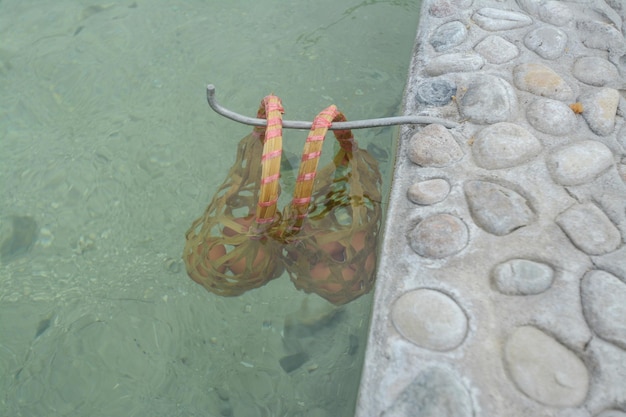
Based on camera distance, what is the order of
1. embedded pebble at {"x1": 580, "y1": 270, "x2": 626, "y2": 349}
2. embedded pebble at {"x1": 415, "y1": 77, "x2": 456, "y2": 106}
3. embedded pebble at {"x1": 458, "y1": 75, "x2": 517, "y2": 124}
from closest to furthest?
embedded pebble at {"x1": 580, "y1": 270, "x2": 626, "y2": 349}
embedded pebble at {"x1": 458, "y1": 75, "x2": 517, "y2": 124}
embedded pebble at {"x1": 415, "y1": 77, "x2": 456, "y2": 106}

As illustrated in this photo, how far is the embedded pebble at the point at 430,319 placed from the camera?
5.13 ft

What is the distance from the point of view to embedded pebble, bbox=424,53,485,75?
2.45m

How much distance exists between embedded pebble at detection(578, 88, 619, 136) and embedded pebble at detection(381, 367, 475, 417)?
3.92 feet

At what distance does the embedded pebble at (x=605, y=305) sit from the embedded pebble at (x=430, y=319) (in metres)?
0.34

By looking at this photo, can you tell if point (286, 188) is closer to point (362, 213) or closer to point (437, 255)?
point (362, 213)

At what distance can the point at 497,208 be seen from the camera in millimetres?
1873

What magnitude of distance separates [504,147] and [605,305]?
2.28 feet

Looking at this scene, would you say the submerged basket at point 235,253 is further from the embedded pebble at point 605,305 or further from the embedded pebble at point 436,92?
the embedded pebble at point 605,305

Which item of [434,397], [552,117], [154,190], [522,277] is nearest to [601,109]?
[552,117]

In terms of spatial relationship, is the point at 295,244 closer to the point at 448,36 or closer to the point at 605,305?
the point at 605,305

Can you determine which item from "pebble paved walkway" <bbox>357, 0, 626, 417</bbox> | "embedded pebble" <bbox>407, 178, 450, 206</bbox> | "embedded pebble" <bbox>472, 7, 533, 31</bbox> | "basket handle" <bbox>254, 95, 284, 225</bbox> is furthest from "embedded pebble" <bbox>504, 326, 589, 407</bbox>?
"embedded pebble" <bbox>472, 7, 533, 31</bbox>

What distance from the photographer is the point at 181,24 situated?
11.6 ft

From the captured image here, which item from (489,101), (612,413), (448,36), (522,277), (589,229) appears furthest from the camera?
(448,36)

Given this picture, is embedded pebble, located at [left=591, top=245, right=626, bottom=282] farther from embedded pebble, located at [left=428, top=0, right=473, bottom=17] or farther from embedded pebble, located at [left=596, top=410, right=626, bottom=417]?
embedded pebble, located at [left=428, top=0, right=473, bottom=17]
